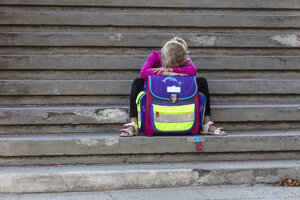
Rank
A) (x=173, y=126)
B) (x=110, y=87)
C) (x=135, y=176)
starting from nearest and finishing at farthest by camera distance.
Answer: (x=135, y=176) < (x=173, y=126) < (x=110, y=87)

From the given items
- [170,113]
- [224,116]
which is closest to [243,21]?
[224,116]

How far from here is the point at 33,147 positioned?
13.5 feet

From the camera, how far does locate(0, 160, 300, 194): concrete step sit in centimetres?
385

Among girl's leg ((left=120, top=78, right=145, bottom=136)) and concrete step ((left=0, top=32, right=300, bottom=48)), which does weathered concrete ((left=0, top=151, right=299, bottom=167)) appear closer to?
girl's leg ((left=120, top=78, right=145, bottom=136))

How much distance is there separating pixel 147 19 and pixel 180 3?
57 centimetres

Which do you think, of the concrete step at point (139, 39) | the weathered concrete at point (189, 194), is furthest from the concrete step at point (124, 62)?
the weathered concrete at point (189, 194)

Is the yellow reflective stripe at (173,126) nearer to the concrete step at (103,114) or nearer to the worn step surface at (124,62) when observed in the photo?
the concrete step at (103,114)

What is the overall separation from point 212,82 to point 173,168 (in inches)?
51.8

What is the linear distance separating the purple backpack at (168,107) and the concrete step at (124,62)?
2.66ft

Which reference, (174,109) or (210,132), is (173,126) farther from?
(210,132)

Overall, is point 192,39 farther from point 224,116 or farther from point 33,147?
point 33,147

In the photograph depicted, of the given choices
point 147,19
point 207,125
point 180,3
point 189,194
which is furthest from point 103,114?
point 180,3

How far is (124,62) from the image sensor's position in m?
5.16

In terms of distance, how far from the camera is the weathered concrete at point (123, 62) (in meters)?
5.05
